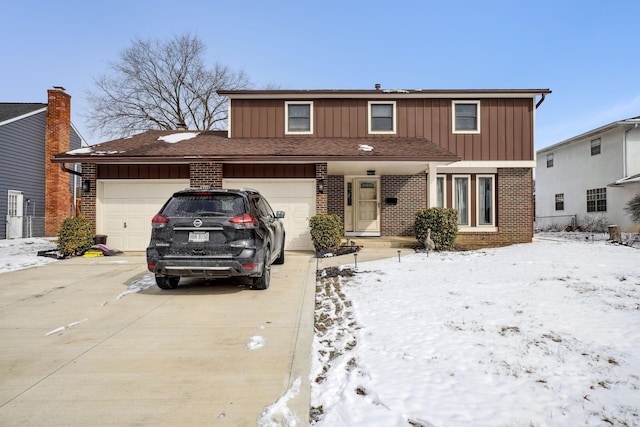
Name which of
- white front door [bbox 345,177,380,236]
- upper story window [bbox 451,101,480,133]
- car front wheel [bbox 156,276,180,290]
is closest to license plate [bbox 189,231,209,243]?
car front wheel [bbox 156,276,180,290]

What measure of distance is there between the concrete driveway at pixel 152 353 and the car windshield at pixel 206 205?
1340 mm

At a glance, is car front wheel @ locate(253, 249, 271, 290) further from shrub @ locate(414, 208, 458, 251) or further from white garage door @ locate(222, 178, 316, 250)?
shrub @ locate(414, 208, 458, 251)

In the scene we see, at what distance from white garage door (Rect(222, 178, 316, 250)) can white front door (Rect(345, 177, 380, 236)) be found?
292 cm

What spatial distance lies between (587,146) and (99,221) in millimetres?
23969

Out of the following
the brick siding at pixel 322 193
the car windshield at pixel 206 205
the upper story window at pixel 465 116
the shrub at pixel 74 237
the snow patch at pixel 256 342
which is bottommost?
the snow patch at pixel 256 342

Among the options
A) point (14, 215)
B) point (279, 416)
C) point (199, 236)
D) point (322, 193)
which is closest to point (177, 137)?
point (322, 193)

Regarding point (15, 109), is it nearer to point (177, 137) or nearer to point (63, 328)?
point (177, 137)

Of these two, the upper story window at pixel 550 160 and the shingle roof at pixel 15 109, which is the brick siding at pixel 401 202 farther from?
the shingle roof at pixel 15 109

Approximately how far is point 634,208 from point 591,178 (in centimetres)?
395

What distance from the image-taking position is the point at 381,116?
13.3m

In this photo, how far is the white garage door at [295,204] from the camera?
10797 millimetres

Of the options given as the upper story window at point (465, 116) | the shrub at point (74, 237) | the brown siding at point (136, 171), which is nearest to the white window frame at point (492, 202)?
the upper story window at point (465, 116)

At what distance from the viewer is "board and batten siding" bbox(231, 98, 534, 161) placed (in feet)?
42.1

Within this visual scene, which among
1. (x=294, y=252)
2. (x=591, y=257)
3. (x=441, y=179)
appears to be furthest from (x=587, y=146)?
(x=294, y=252)
